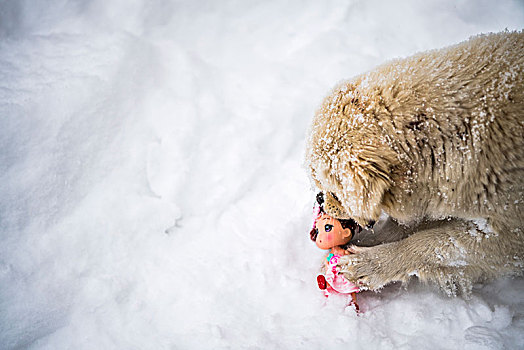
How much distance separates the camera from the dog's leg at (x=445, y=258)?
5.11 feet

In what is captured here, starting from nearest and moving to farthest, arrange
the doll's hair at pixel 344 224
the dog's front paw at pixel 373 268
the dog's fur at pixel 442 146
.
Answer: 1. the dog's fur at pixel 442 146
2. the dog's front paw at pixel 373 268
3. the doll's hair at pixel 344 224

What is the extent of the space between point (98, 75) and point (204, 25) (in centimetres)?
121

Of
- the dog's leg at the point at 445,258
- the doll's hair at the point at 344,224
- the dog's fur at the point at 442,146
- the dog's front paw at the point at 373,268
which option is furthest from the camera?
the doll's hair at the point at 344,224

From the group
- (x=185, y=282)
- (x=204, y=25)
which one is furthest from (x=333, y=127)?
(x=204, y=25)

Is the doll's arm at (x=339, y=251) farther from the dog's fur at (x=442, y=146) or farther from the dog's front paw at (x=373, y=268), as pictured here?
the dog's fur at (x=442, y=146)

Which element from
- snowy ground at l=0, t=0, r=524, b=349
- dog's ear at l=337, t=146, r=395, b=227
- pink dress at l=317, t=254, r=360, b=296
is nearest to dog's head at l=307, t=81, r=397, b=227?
dog's ear at l=337, t=146, r=395, b=227

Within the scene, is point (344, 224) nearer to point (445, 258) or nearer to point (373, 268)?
point (373, 268)

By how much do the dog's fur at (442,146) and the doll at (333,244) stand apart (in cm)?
26

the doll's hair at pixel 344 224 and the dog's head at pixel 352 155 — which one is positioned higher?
the dog's head at pixel 352 155

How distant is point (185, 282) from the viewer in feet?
6.84

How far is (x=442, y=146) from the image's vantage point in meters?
1.45

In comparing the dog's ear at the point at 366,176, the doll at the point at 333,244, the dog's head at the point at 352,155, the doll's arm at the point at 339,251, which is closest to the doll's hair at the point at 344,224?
the doll at the point at 333,244

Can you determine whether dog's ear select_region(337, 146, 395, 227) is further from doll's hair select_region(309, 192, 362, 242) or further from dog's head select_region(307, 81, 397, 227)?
doll's hair select_region(309, 192, 362, 242)

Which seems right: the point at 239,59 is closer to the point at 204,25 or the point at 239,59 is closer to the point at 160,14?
the point at 204,25
